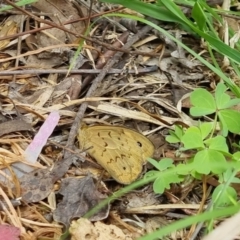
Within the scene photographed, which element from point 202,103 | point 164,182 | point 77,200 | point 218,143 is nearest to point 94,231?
point 77,200

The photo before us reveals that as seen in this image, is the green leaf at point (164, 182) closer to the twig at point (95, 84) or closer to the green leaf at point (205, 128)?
the green leaf at point (205, 128)

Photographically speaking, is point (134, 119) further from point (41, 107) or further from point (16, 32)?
point (16, 32)

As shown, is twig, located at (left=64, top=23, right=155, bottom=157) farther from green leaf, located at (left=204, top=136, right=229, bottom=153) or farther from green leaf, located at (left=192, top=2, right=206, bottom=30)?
green leaf, located at (left=204, top=136, right=229, bottom=153)

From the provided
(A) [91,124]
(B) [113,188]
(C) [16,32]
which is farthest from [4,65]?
(B) [113,188]

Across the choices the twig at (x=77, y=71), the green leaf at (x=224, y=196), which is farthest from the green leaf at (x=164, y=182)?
the twig at (x=77, y=71)

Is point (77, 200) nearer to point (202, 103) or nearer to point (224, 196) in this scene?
point (224, 196)

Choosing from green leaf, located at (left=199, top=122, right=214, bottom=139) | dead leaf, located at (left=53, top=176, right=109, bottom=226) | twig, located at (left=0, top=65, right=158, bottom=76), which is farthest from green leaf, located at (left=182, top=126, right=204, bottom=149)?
twig, located at (left=0, top=65, right=158, bottom=76)
